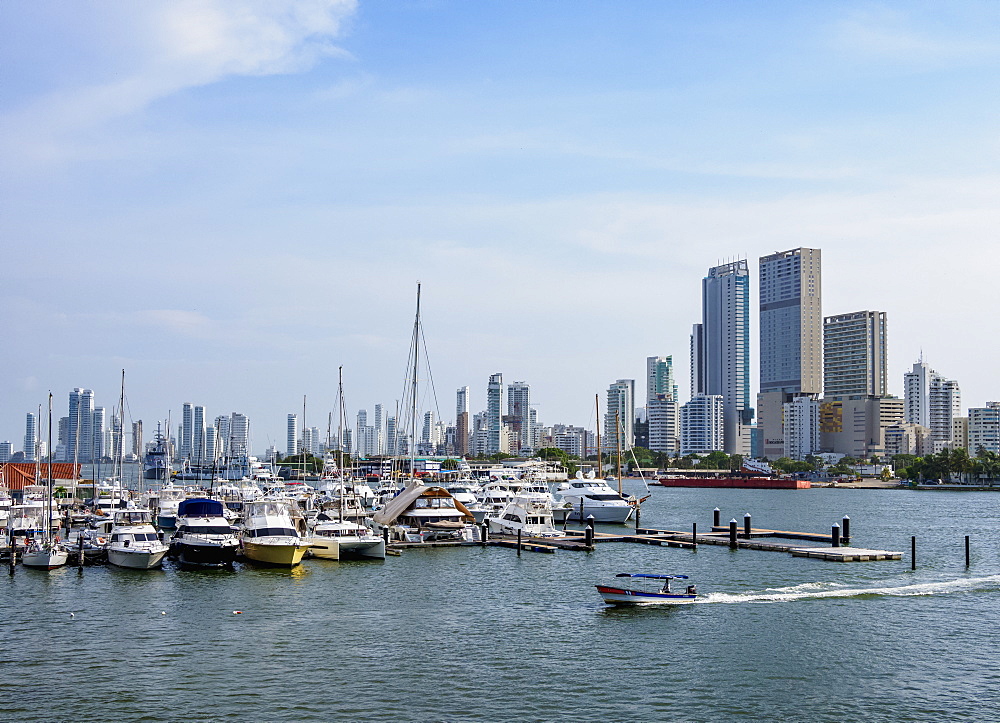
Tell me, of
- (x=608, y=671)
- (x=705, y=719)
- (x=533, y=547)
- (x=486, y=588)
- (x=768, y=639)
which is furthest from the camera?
(x=533, y=547)

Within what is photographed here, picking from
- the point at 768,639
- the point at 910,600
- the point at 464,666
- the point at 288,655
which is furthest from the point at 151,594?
the point at 910,600

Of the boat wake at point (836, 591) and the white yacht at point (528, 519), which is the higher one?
the white yacht at point (528, 519)

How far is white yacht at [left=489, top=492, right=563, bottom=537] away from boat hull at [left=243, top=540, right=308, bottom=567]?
23304 millimetres

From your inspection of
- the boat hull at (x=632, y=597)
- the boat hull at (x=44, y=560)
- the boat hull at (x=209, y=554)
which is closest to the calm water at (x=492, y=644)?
the boat hull at (x=632, y=597)

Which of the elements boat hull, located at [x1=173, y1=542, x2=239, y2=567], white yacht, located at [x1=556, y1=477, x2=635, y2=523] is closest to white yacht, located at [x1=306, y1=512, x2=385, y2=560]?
boat hull, located at [x1=173, y1=542, x2=239, y2=567]

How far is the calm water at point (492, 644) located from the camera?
3312 cm

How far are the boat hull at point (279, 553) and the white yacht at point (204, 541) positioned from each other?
1.35m

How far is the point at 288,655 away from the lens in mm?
39094

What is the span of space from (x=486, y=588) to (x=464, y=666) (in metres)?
17.7

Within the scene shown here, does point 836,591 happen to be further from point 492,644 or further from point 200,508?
point 200,508

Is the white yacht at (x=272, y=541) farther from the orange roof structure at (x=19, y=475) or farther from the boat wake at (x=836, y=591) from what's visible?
the orange roof structure at (x=19, y=475)

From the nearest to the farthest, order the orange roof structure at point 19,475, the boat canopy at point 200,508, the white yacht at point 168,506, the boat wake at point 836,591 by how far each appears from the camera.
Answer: the boat wake at point 836,591
the boat canopy at point 200,508
the white yacht at point 168,506
the orange roof structure at point 19,475

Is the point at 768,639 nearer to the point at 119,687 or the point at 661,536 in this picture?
the point at 119,687

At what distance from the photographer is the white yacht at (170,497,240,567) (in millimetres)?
60688
